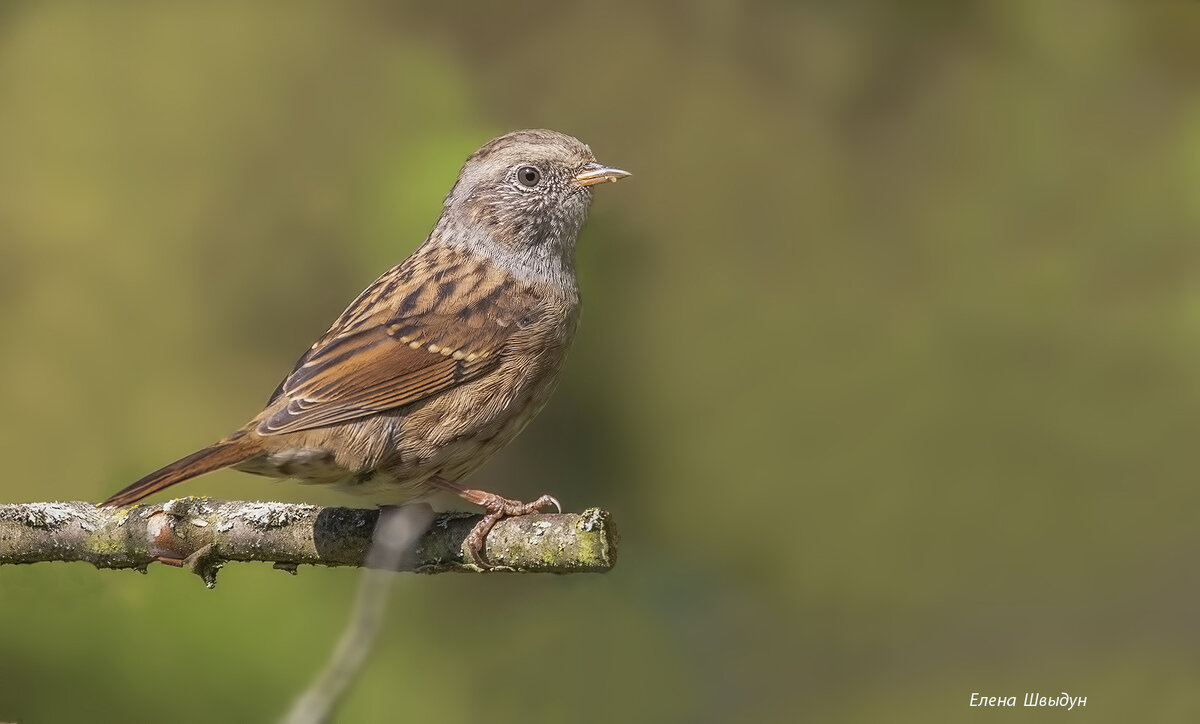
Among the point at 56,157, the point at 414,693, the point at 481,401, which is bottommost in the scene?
the point at 414,693

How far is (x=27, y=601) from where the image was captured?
357cm

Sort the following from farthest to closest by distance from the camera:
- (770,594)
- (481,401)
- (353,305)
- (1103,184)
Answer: (1103,184) < (770,594) < (353,305) < (481,401)

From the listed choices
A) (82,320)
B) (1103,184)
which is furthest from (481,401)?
(1103,184)

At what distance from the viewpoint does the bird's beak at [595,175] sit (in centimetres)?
397

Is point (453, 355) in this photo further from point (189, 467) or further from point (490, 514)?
point (189, 467)

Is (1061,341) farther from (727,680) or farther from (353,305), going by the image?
(353,305)

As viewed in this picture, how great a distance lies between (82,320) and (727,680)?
7.60 feet

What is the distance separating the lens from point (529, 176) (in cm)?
399

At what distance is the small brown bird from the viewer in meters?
3.30

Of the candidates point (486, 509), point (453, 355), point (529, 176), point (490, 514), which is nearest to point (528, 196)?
point (529, 176)

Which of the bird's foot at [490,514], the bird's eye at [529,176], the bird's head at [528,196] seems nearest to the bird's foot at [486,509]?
the bird's foot at [490,514]

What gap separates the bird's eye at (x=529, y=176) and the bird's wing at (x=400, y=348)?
1.09ft

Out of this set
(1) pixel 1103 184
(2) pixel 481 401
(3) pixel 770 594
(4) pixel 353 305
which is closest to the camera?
(2) pixel 481 401

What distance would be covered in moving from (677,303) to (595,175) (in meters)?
0.62
